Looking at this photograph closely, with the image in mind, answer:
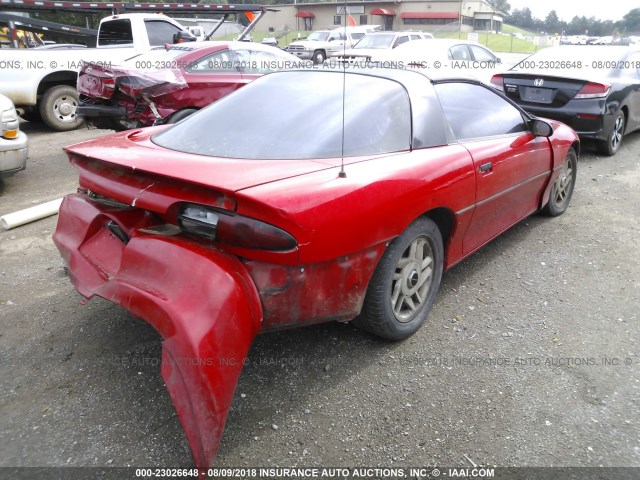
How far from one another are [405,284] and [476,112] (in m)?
1.43

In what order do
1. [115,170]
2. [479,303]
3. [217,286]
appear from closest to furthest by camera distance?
1. [217,286]
2. [115,170]
3. [479,303]

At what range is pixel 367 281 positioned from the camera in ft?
7.98

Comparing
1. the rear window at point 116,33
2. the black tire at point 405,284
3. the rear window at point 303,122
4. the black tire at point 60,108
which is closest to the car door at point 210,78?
the black tire at point 60,108

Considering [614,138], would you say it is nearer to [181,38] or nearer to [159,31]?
[181,38]

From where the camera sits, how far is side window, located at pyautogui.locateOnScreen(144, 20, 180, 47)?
959 centimetres

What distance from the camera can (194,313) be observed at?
1.92m

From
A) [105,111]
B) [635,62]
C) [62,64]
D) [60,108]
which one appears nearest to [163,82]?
[105,111]

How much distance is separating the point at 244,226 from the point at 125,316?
4.67 feet

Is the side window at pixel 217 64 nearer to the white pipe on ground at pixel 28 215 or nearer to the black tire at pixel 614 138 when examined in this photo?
the white pipe on ground at pixel 28 215

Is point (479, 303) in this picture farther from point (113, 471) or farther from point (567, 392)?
point (113, 471)

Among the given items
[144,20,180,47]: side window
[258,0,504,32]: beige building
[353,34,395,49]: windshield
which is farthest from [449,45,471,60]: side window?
[258,0,504,32]: beige building

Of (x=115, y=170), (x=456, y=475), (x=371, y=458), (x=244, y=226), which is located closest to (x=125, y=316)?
(x=115, y=170)

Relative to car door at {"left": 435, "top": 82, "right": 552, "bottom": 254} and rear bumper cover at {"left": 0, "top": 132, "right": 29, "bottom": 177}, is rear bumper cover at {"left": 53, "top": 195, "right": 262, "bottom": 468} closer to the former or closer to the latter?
car door at {"left": 435, "top": 82, "right": 552, "bottom": 254}

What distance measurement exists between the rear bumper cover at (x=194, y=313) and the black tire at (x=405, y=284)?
0.69m
